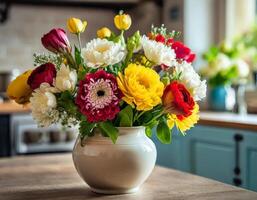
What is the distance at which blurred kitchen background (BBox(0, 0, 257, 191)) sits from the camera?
2795mm

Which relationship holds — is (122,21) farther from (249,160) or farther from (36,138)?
(36,138)

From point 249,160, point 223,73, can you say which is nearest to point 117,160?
point 249,160

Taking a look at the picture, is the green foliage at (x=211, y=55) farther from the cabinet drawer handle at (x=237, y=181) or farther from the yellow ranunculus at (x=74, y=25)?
the yellow ranunculus at (x=74, y=25)

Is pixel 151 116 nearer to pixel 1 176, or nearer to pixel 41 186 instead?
pixel 41 186

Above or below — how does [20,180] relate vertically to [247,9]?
below

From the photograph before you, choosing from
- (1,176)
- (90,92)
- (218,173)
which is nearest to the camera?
(90,92)

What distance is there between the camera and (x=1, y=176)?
157cm

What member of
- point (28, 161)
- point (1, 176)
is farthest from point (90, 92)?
point (28, 161)

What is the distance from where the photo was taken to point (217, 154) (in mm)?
2854

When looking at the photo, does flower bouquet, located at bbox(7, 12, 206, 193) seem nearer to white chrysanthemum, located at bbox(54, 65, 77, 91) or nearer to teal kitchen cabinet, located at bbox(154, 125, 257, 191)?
white chrysanthemum, located at bbox(54, 65, 77, 91)

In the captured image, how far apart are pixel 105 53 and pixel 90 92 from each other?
0.32ft

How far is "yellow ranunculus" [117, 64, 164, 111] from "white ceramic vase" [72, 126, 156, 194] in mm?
116

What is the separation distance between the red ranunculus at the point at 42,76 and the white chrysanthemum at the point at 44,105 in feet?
0.04

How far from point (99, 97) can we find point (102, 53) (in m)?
0.11
